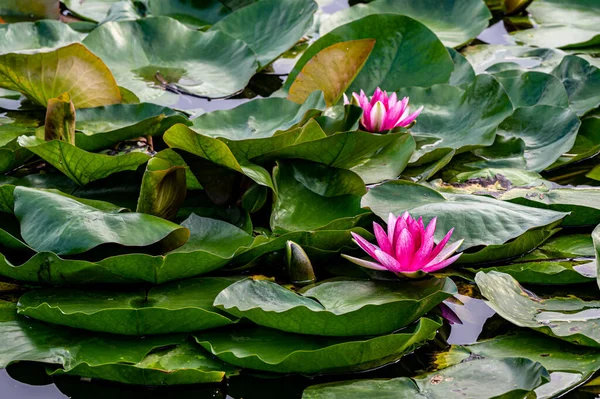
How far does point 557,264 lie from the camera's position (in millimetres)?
2080

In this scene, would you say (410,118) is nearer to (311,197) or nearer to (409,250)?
(311,197)

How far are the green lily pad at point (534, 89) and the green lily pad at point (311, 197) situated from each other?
929 mm

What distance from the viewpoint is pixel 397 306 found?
1.76m

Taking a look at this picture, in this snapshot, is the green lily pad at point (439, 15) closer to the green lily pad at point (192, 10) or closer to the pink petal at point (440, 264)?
the green lily pad at point (192, 10)

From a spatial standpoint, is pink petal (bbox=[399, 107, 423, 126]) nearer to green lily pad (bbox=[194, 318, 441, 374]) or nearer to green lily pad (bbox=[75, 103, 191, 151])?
green lily pad (bbox=[75, 103, 191, 151])

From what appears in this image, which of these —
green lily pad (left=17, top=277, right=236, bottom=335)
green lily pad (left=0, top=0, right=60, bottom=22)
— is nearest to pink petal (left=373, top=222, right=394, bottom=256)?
Result: green lily pad (left=17, top=277, right=236, bottom=335)

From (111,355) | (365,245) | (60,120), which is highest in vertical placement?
(60,120)

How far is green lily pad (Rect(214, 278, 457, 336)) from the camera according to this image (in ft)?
5.69

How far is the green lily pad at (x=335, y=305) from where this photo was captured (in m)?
1.73

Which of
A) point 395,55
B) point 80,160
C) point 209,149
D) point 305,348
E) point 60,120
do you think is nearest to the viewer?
point 305,348

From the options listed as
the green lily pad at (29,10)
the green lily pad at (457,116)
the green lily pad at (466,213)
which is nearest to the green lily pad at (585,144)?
the green lily pad at (457,116)

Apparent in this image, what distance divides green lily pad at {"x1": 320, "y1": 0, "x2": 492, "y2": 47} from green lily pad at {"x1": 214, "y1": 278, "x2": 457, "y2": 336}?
71.7 inches

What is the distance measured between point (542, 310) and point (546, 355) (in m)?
0.17

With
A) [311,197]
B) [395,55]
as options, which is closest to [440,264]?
[311,197]
